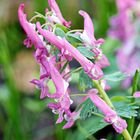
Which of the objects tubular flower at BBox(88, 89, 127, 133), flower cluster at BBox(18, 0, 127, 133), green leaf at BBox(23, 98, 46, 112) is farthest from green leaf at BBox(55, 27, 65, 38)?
green leaf at BBox(23, 98, 46, 112)

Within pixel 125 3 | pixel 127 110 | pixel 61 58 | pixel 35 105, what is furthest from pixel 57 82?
pixel 35 105

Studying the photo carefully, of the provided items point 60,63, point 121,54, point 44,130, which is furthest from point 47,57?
point 44,130

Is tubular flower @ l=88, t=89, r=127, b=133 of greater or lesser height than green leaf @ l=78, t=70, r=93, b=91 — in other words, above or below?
below

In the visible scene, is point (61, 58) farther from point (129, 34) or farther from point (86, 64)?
point (129, 34)

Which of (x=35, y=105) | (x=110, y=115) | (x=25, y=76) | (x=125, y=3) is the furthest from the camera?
(x=25, y=76)

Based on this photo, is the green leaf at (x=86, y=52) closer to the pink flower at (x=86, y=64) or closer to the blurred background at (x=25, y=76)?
the pink flower at (x=86, y=64)

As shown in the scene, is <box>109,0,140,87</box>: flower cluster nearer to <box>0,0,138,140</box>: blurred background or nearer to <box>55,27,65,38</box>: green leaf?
<box>0,0,138,140</box>: blurred background
